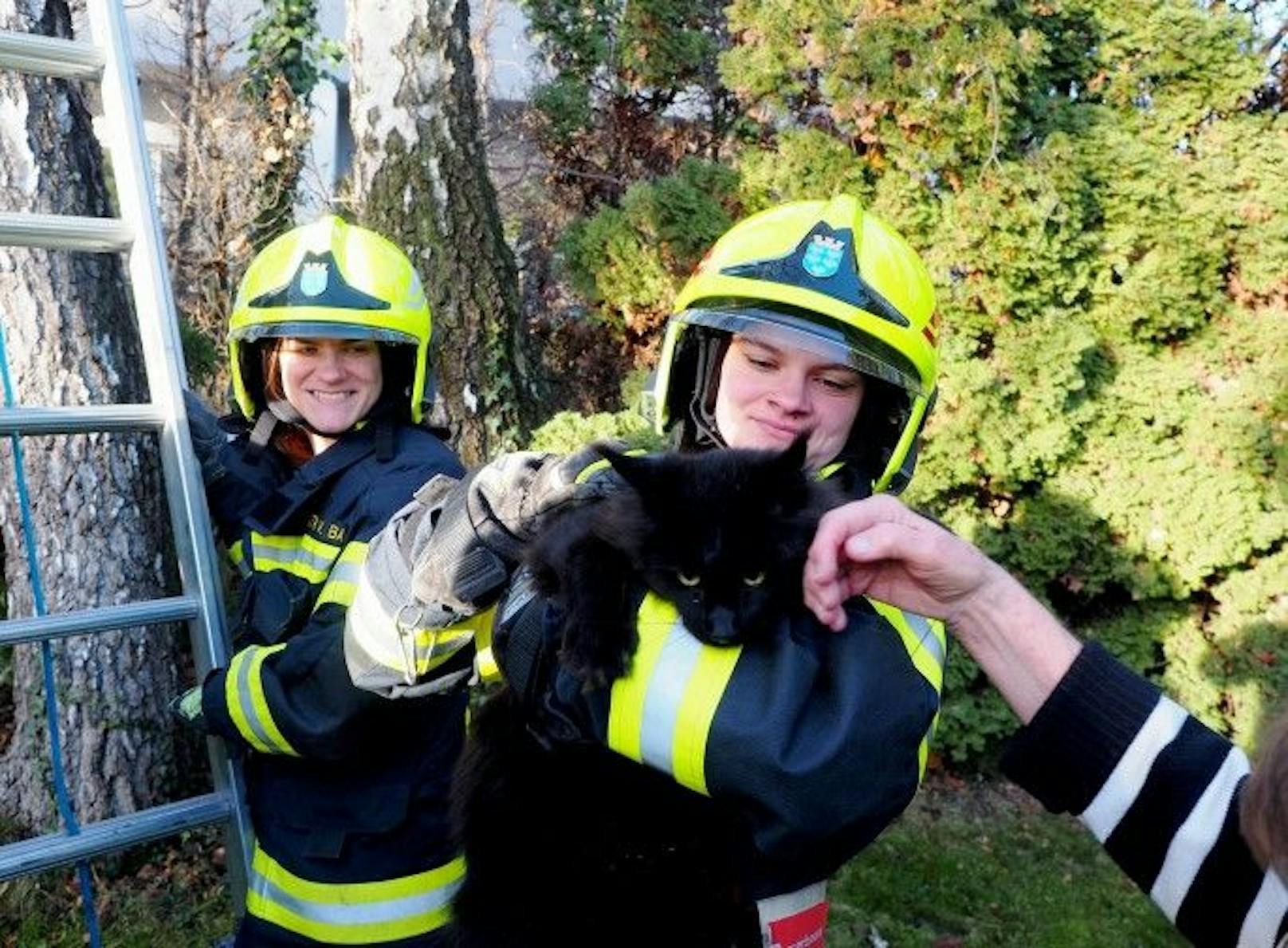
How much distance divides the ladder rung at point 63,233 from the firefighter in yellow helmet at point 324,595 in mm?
364

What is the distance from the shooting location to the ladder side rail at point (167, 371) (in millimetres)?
2627

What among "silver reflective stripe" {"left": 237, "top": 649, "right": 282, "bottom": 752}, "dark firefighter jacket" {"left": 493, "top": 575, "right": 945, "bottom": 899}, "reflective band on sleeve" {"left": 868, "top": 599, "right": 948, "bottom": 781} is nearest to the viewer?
"dark firefighter jacket" {"left": 493, "top": 575, "right": 945, "bottom": 899}

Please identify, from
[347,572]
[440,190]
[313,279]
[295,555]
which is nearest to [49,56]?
[313,279]

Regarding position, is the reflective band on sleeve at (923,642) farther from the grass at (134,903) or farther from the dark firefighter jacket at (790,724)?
the grass at (134,903)

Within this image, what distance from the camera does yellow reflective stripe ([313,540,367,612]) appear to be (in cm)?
234

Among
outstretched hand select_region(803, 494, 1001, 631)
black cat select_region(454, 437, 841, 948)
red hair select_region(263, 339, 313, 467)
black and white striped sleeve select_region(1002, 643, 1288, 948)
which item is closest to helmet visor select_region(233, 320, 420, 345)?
red hair select_region(263, 339, 313, 467)

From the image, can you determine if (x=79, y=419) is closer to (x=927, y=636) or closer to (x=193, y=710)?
(x=193, y=710)

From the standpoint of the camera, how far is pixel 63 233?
2.54 m

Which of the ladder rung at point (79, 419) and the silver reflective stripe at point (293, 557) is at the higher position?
the ladder rung at point (79, 419)

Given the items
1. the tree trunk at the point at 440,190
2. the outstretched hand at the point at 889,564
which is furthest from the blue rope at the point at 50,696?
the tree trunk at the point at 440,190

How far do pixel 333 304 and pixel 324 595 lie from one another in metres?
0.85

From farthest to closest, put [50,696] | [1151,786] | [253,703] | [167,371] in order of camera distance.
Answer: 1. [167,371]
2. [50,696]
3. [253,703]
4. [1151,786]

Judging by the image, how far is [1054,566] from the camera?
18.6 ft

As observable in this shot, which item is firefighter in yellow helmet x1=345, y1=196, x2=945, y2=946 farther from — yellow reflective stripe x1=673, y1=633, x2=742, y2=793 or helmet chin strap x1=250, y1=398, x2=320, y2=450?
helmet chin strap x1=250, y1=398, x2=320, y2=450
